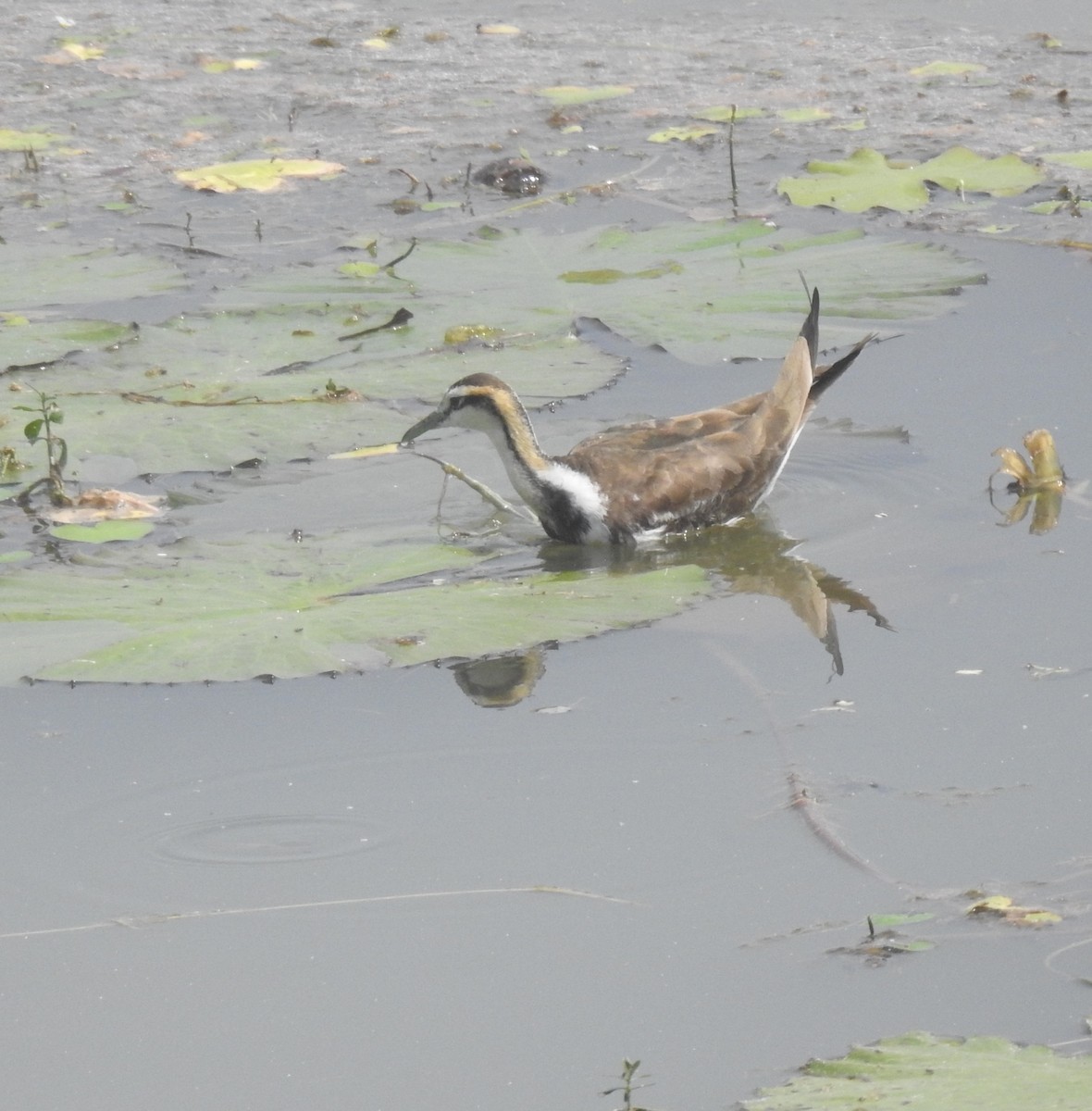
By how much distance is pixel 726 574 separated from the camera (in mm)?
6504

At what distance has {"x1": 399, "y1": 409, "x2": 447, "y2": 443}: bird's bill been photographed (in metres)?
6.88

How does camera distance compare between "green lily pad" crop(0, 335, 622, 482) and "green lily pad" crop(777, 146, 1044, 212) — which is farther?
"green lily pad" crop(777, 146, 1044, 212)

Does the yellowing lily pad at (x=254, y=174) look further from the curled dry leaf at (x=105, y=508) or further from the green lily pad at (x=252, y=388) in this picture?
the curled dry leaf at (x=105, y=508)

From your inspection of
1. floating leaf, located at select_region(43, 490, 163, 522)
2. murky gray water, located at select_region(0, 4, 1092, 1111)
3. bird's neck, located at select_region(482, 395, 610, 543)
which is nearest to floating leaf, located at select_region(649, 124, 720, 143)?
bird's neck, located at select_region(482, 395, 610, 543)

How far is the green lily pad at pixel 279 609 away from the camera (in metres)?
5.20

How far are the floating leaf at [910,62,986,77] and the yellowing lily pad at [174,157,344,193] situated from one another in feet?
13.4

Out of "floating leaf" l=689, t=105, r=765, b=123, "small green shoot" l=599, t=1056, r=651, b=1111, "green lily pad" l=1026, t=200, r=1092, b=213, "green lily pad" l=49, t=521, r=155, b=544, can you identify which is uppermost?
"floating leaf" l=689, t=105, r=765, b=123

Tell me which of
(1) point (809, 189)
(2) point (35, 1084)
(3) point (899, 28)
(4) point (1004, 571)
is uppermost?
(3) point (899, 28)

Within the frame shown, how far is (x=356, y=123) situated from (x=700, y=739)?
8192 millimetres

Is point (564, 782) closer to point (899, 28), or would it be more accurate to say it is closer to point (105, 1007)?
point (105, 1007)

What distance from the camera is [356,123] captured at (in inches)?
487

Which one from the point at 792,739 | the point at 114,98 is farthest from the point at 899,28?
the point at 792,739

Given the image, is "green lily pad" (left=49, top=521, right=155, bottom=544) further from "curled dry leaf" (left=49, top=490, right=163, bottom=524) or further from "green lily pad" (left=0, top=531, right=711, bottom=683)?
"green lily pad" (left=0, top=531, right=711, bottom=683)

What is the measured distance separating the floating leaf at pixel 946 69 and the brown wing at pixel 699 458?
6168 mm
